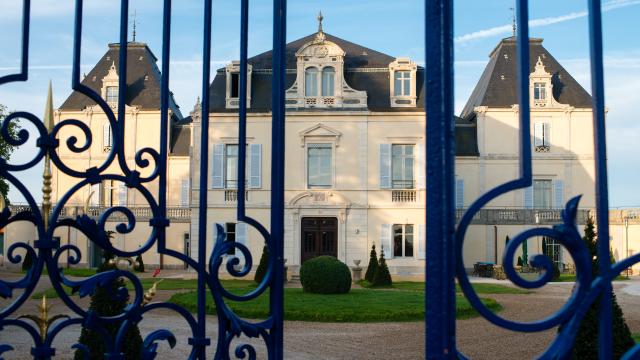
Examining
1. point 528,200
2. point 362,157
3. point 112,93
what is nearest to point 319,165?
point 362,157

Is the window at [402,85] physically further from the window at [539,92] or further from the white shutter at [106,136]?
the white shutter at [106,136]

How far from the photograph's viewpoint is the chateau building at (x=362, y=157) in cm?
2227

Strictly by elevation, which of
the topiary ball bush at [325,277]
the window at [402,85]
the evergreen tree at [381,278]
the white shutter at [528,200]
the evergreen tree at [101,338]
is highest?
the window at [402,85]

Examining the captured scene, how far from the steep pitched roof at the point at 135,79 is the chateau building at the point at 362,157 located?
1.09m

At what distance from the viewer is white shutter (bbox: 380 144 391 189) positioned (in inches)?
879

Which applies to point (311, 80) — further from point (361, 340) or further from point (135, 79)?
point (361, 340)

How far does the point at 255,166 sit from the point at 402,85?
608cm

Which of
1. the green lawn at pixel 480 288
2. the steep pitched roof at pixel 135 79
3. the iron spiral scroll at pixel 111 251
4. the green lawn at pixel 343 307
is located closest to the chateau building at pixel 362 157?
the steep pitched roof at pixel 135 79

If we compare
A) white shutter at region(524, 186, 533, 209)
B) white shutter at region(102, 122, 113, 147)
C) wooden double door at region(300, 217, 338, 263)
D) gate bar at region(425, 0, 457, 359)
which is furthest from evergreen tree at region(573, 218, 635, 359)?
white shutter at region(102, 122, 113, 147)

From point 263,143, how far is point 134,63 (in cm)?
911

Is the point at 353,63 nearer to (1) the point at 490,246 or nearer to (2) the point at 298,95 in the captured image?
(2) the point at 298,95

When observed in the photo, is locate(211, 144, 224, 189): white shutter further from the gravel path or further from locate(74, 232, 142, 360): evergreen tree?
locate(74, 232, 142, 360): evergreen tree

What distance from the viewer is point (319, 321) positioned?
411 inches

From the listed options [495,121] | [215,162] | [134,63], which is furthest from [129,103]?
[495,121]
